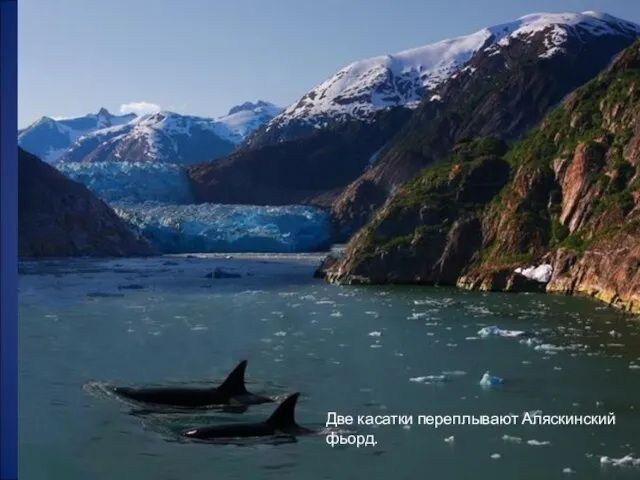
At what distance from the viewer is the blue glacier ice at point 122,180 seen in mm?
145000

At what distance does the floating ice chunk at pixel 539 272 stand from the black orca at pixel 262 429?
39.6 metres

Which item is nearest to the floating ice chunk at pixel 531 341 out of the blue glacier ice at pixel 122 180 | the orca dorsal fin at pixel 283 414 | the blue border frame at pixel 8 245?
the orca dorsal fin at pixel 283 414

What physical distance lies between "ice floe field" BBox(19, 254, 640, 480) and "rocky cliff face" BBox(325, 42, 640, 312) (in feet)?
13.1

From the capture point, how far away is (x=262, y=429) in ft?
61.2

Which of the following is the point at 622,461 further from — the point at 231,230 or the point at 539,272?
the point at 231,230

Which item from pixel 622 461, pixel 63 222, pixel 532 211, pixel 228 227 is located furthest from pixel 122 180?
pixel 622 461

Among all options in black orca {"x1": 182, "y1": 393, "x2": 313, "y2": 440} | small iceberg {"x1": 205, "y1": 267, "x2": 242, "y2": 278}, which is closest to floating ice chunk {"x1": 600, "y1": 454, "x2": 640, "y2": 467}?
black orca {"x1": 182, "y1": 393, "x2": 313, "y2": 440}

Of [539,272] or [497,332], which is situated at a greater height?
[539,272]

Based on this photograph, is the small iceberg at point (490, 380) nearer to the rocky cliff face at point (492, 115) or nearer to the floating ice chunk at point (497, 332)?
the floating ice chunk at point (497, 332)

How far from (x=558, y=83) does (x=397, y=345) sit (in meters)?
133

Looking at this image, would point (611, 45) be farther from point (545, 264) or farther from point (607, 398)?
point (607, 398)

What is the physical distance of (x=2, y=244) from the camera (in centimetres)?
502

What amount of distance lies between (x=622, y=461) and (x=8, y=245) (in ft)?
48.0

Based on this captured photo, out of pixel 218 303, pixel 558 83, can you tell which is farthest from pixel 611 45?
pixel 218 303
